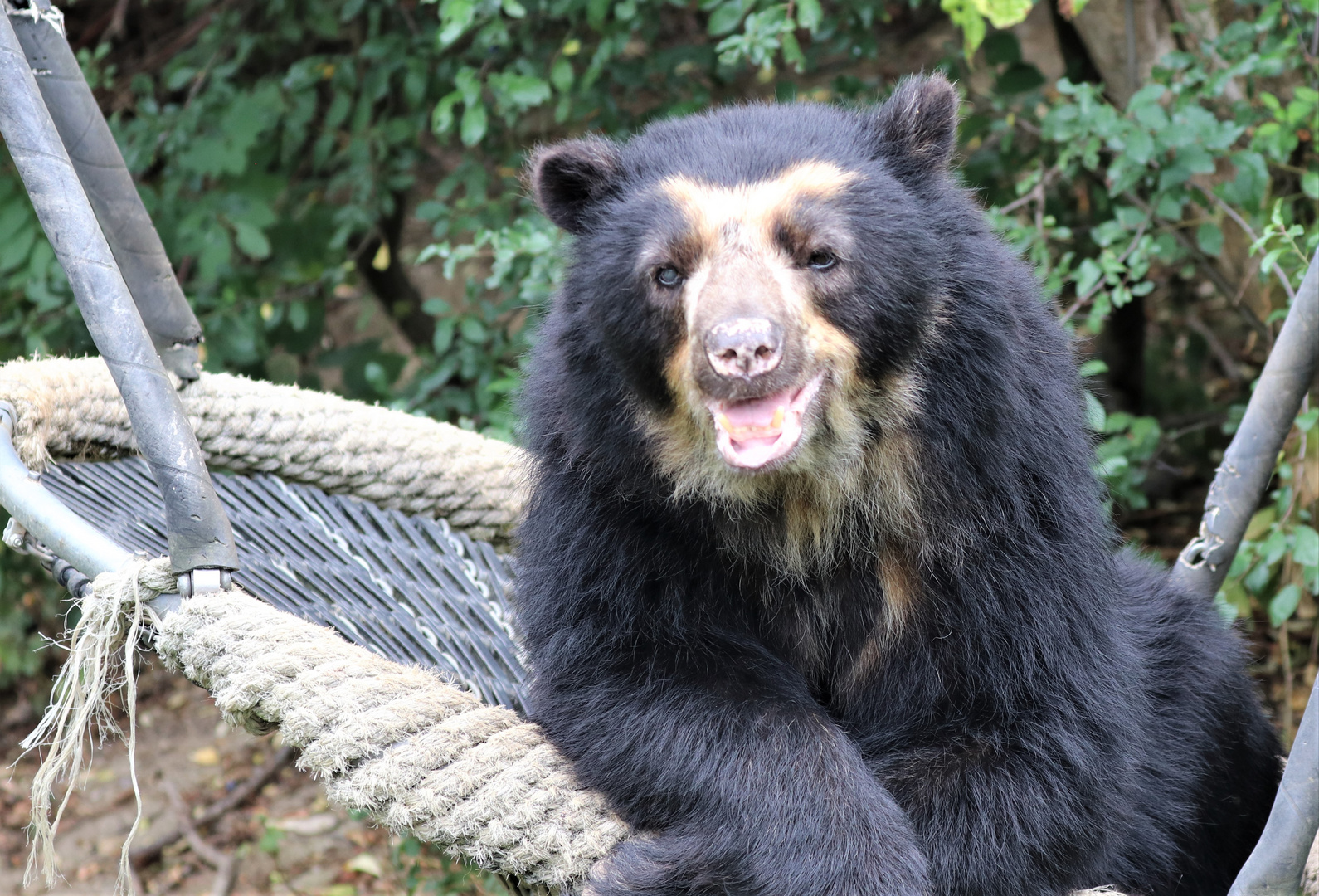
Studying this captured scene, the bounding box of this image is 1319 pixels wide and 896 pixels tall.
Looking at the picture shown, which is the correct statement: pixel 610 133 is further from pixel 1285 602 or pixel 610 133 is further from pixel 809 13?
pixel 1285 602

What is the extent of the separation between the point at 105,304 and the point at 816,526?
129 cm

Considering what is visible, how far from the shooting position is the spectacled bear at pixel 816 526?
7.36 ft

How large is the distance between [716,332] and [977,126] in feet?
8.94

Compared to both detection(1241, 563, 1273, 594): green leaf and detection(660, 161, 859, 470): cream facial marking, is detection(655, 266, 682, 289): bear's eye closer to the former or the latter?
detection(660, 161, 859, 470): cream facial marking

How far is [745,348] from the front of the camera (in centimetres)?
214

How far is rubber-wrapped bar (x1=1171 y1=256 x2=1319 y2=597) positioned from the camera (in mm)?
2500

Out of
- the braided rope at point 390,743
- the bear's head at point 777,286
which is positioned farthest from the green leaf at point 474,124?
the braided rope at point 390,743

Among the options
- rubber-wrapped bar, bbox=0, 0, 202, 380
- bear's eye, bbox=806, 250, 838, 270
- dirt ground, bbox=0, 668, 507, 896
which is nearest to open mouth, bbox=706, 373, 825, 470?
bear's eye, bbox=806, 250, 838, 270

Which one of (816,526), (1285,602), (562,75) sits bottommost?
(1285,602)

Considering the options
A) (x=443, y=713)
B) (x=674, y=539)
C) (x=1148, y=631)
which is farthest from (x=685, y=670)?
(x=1148, y=631)

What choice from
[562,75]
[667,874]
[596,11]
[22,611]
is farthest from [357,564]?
[22,611]

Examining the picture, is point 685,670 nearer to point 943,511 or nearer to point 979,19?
point 943,511

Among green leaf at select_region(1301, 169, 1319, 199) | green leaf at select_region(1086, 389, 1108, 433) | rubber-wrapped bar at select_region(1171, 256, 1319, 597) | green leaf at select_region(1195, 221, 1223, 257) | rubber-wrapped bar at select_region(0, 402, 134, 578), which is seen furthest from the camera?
green leaf at select_region(1195, 221, 1223, 257)

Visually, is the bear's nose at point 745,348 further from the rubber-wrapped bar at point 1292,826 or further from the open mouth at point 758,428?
the rubber-wrapped bar at point 1292,826
